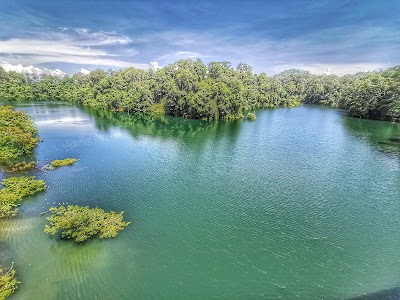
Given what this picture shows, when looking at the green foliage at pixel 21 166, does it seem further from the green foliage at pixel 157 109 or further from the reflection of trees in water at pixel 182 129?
the green foliage at pixel 157 109

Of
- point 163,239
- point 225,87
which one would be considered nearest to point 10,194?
point 163,239

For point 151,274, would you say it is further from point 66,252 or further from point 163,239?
point 66,252

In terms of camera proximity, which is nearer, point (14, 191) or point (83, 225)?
point (83, 225)

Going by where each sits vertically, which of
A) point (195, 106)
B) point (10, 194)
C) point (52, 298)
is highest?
point (195, 106)

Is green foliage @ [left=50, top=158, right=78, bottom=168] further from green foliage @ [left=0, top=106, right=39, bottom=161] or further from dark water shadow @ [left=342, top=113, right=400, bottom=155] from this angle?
dark water shadow @ [left=342, top=113, right=400, bottom=155]

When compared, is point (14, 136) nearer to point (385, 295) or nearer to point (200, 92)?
point (385, 295)

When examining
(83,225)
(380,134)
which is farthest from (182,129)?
(380,134)
